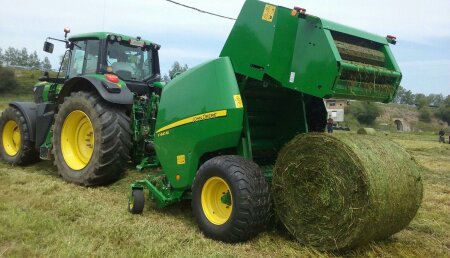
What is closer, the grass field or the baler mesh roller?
the grass field

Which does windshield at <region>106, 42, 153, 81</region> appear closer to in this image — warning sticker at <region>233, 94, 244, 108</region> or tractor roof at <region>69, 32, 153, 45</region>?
tractor roof at <region>69, 32, 153, 45</region>

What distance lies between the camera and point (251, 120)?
507 cm

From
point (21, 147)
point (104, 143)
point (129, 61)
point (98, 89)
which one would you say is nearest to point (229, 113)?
point (104, 143)

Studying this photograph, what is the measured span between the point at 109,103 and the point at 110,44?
133 centimetres

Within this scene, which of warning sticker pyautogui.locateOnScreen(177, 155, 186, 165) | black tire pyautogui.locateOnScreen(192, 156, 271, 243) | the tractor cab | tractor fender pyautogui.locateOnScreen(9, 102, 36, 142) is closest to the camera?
black tire pyautogui.locateOnScreen(192, 156, 271, 243)

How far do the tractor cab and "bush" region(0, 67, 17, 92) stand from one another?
3926 centimetres

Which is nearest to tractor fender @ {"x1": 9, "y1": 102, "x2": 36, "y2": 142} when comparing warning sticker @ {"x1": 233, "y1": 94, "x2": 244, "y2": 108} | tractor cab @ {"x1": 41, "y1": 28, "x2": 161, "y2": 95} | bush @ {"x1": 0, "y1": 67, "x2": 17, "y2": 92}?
tractor cab @ {"x1": 41, "y1": 28, "x2": 161, "y2": 95}

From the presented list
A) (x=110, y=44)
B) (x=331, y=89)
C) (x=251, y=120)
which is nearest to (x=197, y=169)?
(x=251, y=120)

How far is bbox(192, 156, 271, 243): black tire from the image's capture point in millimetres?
3832

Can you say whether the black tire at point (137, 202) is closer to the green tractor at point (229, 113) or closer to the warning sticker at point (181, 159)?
the green tractor at point (229, 113)

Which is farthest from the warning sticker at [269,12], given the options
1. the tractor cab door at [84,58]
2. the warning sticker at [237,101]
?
the tractor cab door at [84,58]

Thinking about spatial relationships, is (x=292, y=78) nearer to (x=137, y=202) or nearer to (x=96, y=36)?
(x=137, y=202)

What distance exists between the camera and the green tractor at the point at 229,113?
152 inches

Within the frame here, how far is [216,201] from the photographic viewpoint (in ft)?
14.2
